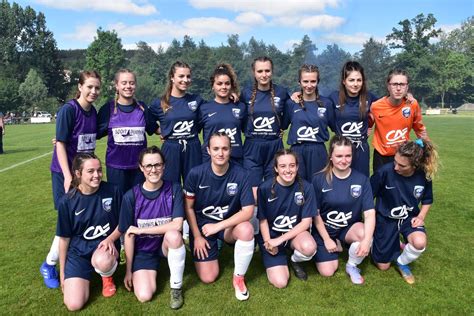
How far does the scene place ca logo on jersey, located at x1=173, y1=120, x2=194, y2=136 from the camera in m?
4.20

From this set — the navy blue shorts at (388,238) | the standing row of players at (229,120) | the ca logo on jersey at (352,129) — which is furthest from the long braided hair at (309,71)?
the navy blue shorts at (388,238)

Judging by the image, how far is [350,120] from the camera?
426cm

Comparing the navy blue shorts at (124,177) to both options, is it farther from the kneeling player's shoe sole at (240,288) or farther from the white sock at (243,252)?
the kneeling player's shoe sole at (240,288)

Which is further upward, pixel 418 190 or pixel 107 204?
pixel 418 190

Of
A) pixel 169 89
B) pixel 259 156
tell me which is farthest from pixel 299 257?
pixel 169 89

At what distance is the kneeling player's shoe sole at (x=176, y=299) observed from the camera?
3.18 m

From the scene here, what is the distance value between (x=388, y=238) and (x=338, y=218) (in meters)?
0.53

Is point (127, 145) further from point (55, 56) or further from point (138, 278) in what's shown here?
point (55, 56)

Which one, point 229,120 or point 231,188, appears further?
point 229,120

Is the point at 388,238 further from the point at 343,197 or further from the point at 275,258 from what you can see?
the point at 275,258

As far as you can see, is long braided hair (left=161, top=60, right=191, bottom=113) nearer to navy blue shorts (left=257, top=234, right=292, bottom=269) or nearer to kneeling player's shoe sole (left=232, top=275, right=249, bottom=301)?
navy blue shorts (left=257, top=234, right=292, bottom=269)

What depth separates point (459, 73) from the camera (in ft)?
201

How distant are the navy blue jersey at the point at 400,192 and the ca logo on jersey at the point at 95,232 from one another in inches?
103

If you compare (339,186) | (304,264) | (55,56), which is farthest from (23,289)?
(55,56)
